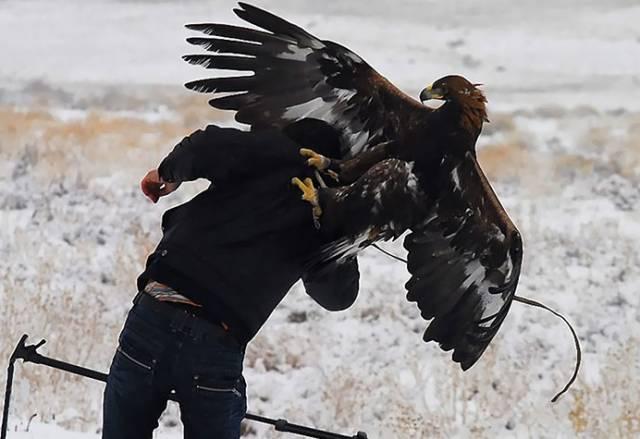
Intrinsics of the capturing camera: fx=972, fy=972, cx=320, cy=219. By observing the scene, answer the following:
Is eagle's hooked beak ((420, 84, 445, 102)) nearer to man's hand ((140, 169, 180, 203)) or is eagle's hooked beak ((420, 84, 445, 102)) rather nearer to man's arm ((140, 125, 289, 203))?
man's arm ((140, 125, 289, 203))

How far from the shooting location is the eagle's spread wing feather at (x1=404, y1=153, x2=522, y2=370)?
2.24m

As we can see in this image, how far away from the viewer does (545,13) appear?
15688mm

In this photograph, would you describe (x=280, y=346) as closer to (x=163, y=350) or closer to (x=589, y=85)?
(x=163, y=350)

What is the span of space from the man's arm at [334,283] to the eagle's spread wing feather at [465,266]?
5.7 inches

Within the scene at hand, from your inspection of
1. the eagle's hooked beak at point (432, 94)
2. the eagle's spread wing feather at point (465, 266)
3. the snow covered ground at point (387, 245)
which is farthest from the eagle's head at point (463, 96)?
the snow covered ground at point (387, 245)

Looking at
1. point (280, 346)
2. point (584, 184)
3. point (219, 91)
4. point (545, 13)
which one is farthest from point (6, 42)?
point (219, 91)

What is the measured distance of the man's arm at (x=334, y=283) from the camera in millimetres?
2303

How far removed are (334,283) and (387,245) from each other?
4988mm

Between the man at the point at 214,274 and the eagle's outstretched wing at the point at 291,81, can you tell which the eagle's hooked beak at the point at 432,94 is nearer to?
the eagle's outstretched wing at the point at 291,81

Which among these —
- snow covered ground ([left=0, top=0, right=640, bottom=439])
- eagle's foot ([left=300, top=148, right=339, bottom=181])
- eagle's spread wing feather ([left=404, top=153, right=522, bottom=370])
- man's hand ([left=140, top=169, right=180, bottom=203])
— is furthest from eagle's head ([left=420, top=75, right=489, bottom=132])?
snow covered ground ([left=0, top=0, right=640, bottom=439])

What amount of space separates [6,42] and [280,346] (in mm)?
11043

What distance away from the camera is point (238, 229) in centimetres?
214

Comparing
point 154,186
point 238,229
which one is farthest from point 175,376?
point 154,186

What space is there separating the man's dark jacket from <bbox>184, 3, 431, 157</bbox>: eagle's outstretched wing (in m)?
0.22
